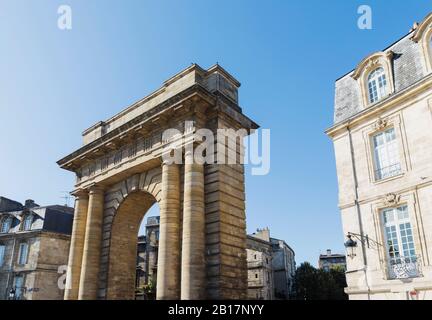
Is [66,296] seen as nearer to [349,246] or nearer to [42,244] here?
[349,246]

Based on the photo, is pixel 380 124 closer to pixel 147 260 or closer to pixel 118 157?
pixel 118 157

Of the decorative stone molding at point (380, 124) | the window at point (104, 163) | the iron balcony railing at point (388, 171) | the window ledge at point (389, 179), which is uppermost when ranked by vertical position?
the decorative stone molding at point (380, 124)

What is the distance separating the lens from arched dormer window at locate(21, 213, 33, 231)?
28.0 metres

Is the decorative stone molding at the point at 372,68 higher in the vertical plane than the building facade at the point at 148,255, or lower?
higher

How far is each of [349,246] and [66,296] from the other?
10.1 metres

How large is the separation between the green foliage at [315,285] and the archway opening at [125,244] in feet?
84.3

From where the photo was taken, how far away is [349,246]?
12203 millimetres

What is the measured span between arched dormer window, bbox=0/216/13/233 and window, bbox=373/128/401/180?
27.3 meters

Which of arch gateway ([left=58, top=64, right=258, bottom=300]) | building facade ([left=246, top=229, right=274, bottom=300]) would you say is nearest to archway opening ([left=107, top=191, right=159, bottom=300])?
arch gateway ([left=58, top=64, right=258, bottom=300])

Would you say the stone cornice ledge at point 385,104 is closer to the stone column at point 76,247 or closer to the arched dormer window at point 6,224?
the stone column at point 76,247

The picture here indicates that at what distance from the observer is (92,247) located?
14000mm

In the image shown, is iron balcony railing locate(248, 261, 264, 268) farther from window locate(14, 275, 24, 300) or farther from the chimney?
the chimney

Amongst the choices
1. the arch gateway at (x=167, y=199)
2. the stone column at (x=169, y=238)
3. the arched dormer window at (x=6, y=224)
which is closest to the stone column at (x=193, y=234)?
the arch gateway at (x=167, y=199)

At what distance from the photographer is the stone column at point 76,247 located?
13.9 meters
